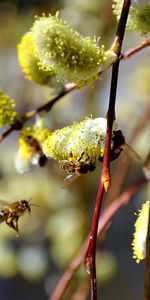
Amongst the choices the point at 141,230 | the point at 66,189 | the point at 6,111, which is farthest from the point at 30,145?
the point at 66,189

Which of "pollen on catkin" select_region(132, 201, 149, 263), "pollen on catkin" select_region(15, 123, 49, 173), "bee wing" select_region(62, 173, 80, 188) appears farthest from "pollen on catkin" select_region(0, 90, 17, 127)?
"pollen on catkin" select_region(132, 201, 149, 263)

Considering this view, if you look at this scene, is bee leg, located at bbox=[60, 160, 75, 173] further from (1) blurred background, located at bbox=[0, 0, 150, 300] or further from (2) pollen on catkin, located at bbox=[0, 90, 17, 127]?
(1) blurred background, located at bbox=[0, 0, 150, 300]

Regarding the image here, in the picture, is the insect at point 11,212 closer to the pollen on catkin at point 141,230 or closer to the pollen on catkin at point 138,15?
the pollen on catkin at point 141,230

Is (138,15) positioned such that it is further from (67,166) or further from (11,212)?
(11,212)

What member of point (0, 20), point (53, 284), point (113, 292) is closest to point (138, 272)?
point (113, 292)

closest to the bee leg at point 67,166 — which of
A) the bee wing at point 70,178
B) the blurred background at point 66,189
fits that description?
the bee wing at point 70,178

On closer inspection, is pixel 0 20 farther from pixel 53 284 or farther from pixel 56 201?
pixel 53 284
